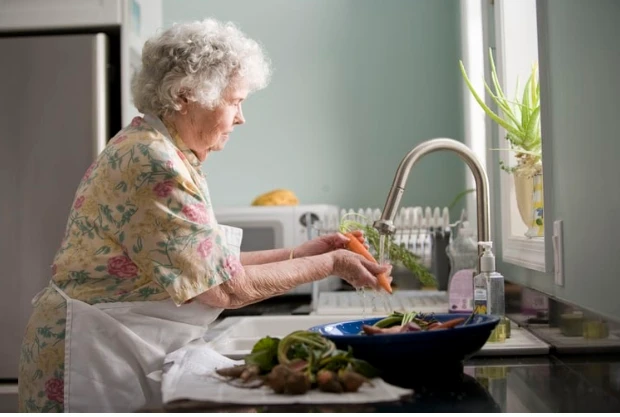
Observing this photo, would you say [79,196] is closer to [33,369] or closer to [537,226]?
[33,369]

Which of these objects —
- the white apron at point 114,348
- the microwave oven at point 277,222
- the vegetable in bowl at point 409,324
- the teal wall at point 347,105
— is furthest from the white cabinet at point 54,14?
the vegetable in bowl at point 409,324

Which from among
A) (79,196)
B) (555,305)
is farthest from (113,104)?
(555,305)

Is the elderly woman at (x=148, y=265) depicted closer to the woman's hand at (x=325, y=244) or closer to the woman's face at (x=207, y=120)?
the woman's face at (x=207, y=120)

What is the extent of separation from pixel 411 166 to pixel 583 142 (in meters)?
0.28

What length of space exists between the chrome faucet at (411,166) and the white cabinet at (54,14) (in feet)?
5.16

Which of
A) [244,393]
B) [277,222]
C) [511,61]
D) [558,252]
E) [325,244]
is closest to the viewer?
[244,393]

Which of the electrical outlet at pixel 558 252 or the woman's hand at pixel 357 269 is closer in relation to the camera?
the woman's hand at pixel 357 269

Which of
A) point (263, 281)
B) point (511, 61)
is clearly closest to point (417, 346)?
point (263, 281)

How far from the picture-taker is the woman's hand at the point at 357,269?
4.33 ft

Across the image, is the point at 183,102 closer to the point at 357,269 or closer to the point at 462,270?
the point at 357,269

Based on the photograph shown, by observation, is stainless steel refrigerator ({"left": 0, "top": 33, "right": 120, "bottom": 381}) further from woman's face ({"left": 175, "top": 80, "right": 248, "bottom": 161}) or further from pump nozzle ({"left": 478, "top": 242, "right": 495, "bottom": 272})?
pump nozzle ({"left": 478, "top": 242, "right": 495, "bottom": 272})

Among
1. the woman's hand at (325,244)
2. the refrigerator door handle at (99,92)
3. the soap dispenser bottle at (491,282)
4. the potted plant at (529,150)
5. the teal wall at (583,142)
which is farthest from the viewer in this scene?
the refrigerator door handle at (99,92)

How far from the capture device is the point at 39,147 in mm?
2578

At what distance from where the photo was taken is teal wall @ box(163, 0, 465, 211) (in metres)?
3.46
